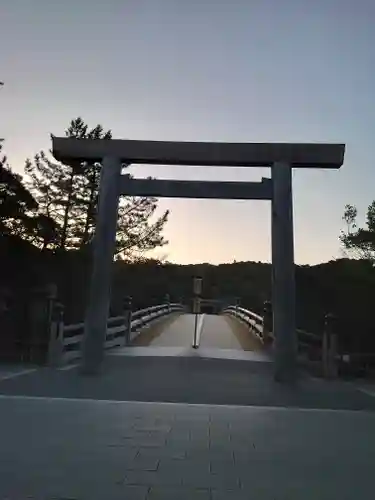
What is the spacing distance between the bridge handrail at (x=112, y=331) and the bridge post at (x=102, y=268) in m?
1.25

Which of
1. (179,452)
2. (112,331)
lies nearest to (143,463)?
(179,452)

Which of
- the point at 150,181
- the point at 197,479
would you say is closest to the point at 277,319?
the point at 150,181

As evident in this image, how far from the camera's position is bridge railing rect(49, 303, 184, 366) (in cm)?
1144

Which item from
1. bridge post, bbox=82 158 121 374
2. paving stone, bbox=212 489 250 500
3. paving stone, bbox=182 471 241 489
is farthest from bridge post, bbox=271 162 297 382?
paving stone, bbox=212 489 250 500

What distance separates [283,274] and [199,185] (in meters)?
2.23

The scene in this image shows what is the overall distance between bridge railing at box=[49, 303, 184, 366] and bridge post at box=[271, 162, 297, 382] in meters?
4.03

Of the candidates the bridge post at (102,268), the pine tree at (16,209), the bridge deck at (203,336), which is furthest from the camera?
the bridge deck at (203,336)

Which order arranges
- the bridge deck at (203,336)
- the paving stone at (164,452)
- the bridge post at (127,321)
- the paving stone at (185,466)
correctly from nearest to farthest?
the paving stone at (185,466) < the paving stone at (164,452) < the bridge post at (127,321) < the bridge deck at (203,336)

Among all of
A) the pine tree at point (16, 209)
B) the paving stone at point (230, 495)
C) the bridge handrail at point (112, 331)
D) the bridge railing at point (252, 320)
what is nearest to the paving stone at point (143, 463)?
the paving stone at point (230, 495)

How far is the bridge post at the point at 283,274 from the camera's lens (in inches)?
411

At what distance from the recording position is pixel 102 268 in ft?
36.0

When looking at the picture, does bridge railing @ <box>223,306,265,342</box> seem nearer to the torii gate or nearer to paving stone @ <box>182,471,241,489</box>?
the torii gate

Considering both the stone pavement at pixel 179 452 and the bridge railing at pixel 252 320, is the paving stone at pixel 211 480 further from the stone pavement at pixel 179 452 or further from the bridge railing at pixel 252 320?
the bridge railing at pixel 252 320

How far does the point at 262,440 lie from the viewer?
5422 mm
